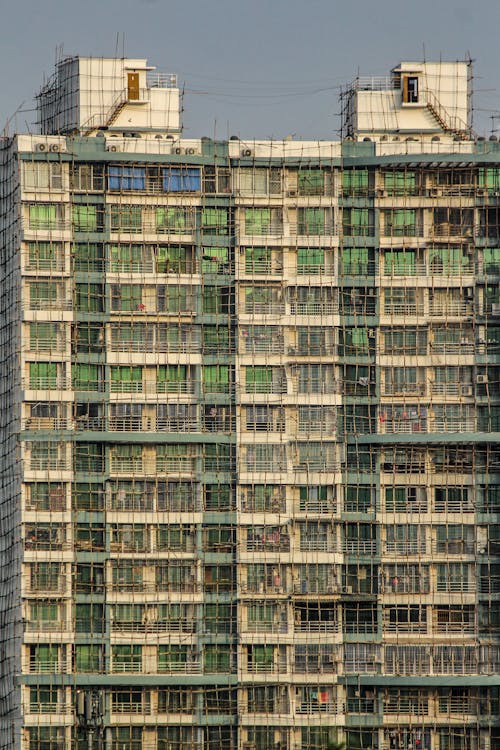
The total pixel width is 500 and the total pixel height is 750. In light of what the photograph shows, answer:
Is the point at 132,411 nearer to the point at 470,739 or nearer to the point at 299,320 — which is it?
the point at 299,320

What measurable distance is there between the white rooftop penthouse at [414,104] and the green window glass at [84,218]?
16.6 meters

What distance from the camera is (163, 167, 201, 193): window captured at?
473 feet

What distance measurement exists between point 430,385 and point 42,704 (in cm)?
2925

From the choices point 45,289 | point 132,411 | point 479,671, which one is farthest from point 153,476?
point 479,671

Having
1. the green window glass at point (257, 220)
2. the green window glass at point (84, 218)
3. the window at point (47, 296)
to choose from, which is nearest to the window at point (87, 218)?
the green window glass at point (84, 218)

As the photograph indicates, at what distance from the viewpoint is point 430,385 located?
143625 mm

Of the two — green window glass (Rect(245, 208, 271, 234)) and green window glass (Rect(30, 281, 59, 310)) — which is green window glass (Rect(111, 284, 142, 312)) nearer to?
green window glass (Rect(30, 281, 59, 310))

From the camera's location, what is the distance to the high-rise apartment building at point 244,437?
5517 inches

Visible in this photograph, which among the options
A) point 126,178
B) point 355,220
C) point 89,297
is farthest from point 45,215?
point 355,220

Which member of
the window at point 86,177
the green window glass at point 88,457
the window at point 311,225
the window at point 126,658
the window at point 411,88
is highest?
the window at point 411,88

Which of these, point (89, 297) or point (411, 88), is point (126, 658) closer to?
point (89, 297)

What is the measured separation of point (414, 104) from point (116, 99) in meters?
17.9

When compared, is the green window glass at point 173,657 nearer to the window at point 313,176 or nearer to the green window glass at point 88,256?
the green window glass at point 88,256

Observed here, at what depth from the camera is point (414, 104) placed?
147 metres
